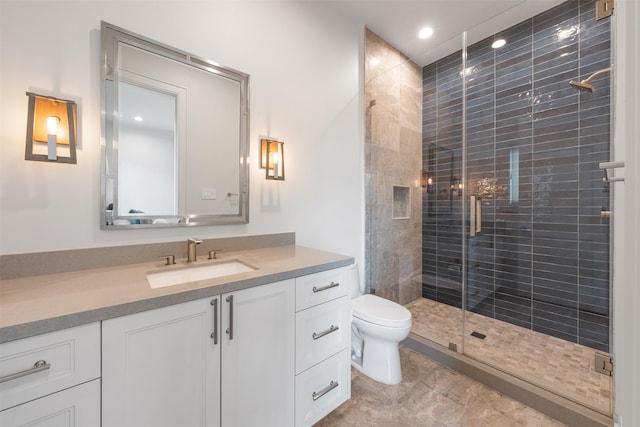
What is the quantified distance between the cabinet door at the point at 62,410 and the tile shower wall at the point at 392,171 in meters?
2.10

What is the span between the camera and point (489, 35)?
2559 mm

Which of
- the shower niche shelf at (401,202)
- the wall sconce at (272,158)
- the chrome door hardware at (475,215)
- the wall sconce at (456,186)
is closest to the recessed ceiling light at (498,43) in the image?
the wall sconce at (456,186)

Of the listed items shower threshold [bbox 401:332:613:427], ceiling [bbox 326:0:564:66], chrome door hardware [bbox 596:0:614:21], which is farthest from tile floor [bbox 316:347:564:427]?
ceiling [bbox 326:0:564:66]

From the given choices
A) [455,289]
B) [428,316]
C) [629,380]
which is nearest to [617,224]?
[629,380]

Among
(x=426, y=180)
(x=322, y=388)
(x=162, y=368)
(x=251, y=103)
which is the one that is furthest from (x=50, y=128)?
(x=426, y=180)

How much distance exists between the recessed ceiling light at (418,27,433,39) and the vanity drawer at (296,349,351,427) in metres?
2.84

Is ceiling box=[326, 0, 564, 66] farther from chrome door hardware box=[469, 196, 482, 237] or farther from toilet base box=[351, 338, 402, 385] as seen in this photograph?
toilet base box=[351, 338, 402, 385]

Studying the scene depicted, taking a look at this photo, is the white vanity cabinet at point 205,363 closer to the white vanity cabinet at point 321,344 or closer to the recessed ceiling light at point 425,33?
the white vanity cabinet at point 321,344

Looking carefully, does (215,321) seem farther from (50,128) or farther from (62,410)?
(50,128)

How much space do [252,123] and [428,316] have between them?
245cm

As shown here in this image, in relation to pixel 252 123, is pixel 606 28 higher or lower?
higher

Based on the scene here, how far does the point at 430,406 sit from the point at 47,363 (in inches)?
70.0

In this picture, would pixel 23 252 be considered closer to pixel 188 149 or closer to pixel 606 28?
pixel 188 149

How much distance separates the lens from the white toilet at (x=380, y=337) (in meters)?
1.70
